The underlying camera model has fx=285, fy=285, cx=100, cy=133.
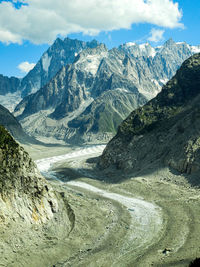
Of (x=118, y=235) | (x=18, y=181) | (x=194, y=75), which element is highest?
(x=194, y=75)

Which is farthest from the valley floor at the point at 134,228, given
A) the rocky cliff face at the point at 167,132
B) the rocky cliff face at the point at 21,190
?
the rocky cliff face at the point at 167,132

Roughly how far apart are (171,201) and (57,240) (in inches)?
1353

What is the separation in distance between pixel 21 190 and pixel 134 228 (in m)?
23.4

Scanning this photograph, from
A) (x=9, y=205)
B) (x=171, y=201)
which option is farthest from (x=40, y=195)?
(x=171, y=201)

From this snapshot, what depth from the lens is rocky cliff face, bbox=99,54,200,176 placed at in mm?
92438

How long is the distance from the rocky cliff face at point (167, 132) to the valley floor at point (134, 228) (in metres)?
7.83

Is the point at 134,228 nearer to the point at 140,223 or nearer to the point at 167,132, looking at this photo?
the point at 140,223

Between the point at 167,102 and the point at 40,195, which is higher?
the point at 167,102

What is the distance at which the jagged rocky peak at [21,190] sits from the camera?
153 ft

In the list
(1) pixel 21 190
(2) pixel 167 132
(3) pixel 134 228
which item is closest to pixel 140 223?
(3) pixel 134 228

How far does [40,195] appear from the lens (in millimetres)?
52156

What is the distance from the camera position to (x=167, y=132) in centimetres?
10688

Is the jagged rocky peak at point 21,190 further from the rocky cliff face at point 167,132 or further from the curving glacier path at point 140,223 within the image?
the rocky cliff face at point 167,132

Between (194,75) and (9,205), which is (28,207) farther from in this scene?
(194,75)
